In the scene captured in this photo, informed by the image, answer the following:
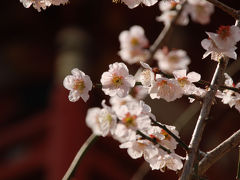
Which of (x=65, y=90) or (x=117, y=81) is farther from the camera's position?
(x=65, y=90)

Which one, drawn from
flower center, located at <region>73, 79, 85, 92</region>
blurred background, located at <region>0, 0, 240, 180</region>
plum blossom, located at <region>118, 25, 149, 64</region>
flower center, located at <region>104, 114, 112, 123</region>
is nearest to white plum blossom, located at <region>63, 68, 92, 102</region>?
flower center, located at <region>73, 79, 85, 92</region>

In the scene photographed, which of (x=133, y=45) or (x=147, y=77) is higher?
(x=147, y=77)

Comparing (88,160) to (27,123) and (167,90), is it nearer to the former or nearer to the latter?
(27,123)

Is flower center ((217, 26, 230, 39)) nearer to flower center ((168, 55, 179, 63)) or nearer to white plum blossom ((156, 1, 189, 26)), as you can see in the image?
white plum blossom ((156, 1, 189, 26))

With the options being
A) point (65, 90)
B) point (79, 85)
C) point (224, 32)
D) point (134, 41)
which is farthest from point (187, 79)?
point (65, 90)

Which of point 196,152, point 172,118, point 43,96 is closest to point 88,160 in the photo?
point 172,118

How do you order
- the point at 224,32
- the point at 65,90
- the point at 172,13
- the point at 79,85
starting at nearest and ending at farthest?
the point at 224,32 < the point at 79,85 < the point at 172,13 < the point at 65,90

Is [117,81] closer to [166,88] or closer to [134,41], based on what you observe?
[166,88]
